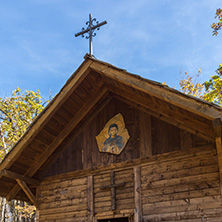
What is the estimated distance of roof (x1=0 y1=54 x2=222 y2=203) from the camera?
9.37 meters

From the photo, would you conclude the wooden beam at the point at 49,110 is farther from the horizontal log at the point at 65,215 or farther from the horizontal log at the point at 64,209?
the horizontal log at the point at 65,215

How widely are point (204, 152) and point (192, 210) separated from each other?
153 centimetres

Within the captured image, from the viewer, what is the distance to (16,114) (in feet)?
83.4

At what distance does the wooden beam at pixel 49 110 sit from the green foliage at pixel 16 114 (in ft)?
46.5

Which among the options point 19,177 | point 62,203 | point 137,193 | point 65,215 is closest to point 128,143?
point 137,193

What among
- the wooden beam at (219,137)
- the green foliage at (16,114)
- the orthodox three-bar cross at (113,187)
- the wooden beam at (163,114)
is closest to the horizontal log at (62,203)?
the orthodox three-bar cross at (113,187)

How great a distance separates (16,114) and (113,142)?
52.5 ft


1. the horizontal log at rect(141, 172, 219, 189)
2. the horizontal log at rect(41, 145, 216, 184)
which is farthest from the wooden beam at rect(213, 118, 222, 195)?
the horizontal log at rect(41, 145, 216, 184)

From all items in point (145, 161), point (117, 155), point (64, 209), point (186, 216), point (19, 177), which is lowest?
point (186, 216)

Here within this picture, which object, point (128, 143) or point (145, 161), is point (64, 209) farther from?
point (145, 161)

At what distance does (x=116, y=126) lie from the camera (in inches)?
439

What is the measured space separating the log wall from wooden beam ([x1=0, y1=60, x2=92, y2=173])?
1.82 metres

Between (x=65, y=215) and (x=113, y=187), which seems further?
(x=65, y=215)

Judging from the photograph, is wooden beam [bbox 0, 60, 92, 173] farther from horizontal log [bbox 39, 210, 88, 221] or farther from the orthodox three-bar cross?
the orthodox three-bar cross
